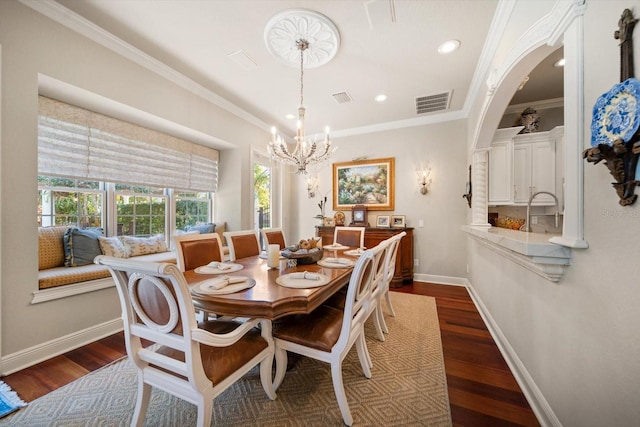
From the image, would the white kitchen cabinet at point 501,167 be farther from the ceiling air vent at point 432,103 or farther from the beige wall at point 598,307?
the beige wall at point 598,307

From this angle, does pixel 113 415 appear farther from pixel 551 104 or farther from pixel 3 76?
pixel 551 104

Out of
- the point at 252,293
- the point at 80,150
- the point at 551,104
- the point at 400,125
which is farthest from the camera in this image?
the point at 400,125

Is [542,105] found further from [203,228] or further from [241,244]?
[203,228]

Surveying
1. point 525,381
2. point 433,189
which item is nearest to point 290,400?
point 525,381

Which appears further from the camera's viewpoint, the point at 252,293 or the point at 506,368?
the point at 506,368

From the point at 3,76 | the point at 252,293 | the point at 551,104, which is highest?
the point at 551,104

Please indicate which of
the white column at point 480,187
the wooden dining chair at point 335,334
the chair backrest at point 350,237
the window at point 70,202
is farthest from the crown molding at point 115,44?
the white column at point 480,187

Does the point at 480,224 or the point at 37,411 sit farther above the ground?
the point at 480,224

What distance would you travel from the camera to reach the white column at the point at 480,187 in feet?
9.98

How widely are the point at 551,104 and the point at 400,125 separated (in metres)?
2.06

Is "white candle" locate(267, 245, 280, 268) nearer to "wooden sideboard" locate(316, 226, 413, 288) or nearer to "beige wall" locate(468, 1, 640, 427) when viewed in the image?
"beige wall" locate(468, 1, 640, 427)

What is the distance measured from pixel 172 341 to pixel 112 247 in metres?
2.28

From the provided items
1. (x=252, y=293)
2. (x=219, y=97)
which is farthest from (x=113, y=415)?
(x=219, y=97)

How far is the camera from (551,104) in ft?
11.0
